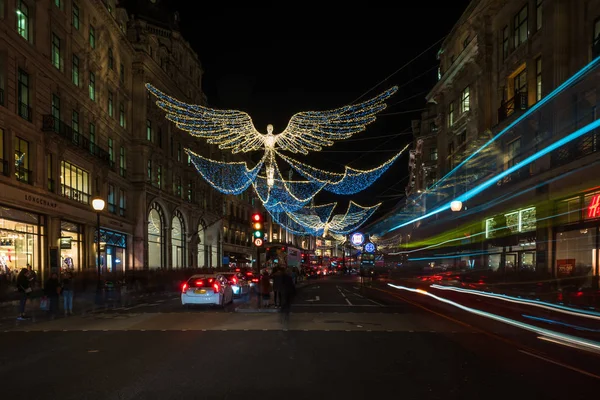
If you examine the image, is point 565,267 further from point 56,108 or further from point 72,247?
point 56,108

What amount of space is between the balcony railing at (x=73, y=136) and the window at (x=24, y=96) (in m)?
1.16

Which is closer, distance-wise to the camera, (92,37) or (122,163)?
(92,37)

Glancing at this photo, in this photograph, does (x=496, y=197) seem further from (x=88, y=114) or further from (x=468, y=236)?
(x=88, y=114)

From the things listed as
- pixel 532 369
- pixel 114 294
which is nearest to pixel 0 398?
pixel 532 369

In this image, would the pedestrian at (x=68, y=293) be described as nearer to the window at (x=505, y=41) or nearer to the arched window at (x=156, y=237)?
the window at (x=505, y=41)

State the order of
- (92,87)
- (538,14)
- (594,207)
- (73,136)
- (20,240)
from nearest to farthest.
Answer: (594,207) → (20,240) → (538,14) → (73,136) → (92,87)

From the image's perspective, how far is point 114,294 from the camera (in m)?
28.0

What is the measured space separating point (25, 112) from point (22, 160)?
255 centimetres

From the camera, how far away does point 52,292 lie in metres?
19.7

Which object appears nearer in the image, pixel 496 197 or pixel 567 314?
pixel 567 314

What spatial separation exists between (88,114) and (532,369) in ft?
113

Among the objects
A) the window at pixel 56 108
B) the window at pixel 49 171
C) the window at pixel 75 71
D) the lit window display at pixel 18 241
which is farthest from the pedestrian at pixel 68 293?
the window at pixel 75 71

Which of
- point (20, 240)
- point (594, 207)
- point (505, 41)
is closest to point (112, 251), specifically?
point (20, 240)

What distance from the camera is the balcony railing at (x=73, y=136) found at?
100 ft
